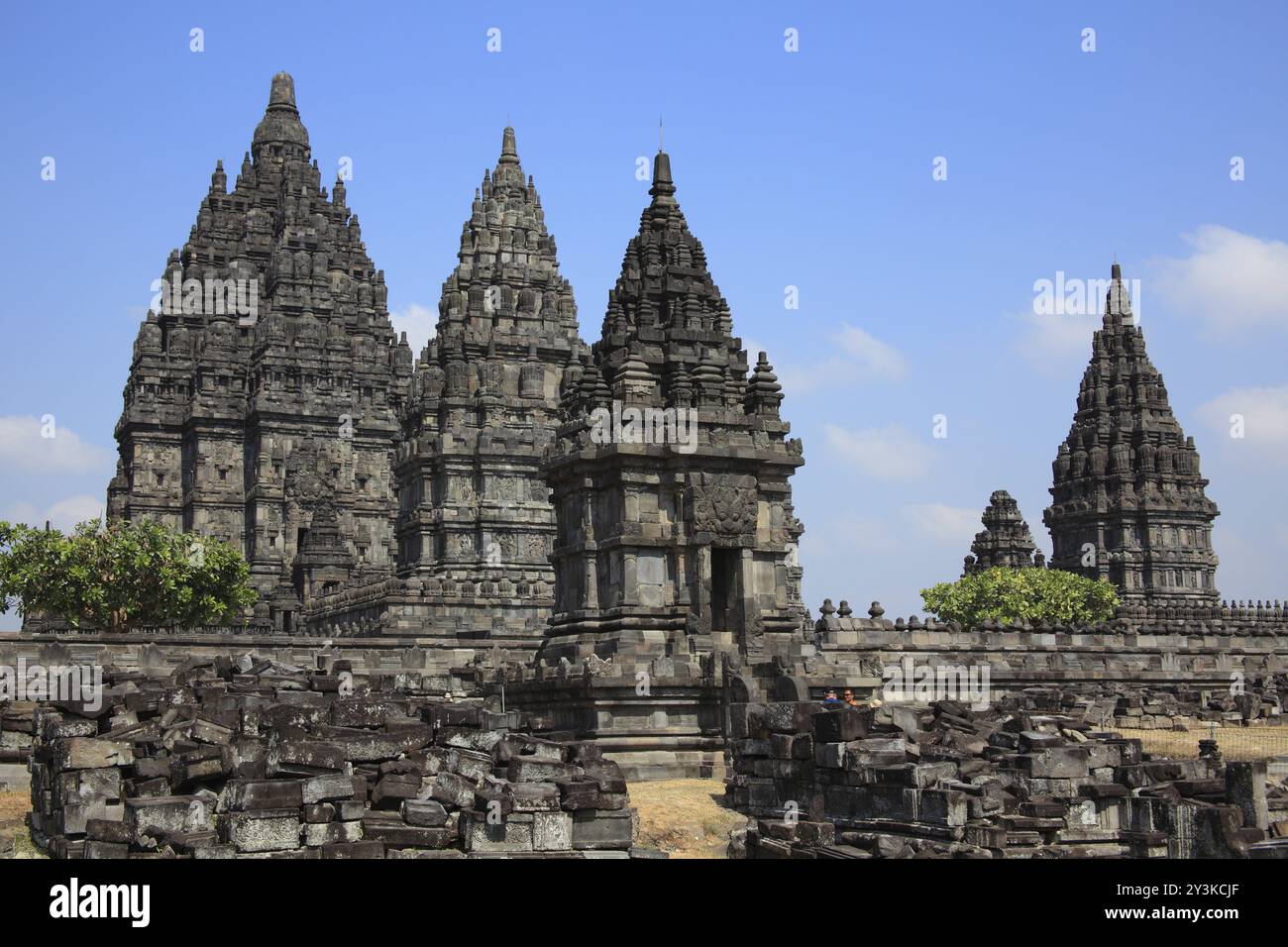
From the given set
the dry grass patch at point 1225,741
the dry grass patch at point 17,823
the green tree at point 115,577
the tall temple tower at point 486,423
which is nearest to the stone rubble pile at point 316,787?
the dry grass patch at point 17,823

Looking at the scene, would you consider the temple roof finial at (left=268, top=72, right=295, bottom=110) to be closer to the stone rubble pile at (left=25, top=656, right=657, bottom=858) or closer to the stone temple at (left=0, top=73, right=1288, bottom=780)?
the stone temple at (left=0, top=73, right=1288, bottom=780)

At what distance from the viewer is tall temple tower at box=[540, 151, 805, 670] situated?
32500 millimetres

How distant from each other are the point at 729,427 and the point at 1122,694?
47.9 ft

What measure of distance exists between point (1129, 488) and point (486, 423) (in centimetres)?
4344

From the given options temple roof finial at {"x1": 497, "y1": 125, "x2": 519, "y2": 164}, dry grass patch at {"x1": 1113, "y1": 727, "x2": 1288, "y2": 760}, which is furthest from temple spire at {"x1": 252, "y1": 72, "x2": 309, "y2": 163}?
dry grass patch at {"x1": 1113, "y1": 727, "x2": 1288, "y2": 760}

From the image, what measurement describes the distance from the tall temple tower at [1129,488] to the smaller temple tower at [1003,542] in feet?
12.2

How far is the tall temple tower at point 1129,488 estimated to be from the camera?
88000 mm

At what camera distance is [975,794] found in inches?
853

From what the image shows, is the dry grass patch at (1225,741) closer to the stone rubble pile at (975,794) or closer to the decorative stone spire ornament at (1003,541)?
the stone rubble pile at (975,794)

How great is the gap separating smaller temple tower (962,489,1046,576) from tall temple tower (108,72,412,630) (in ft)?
103

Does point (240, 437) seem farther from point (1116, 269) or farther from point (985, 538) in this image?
point (1116, 269)
